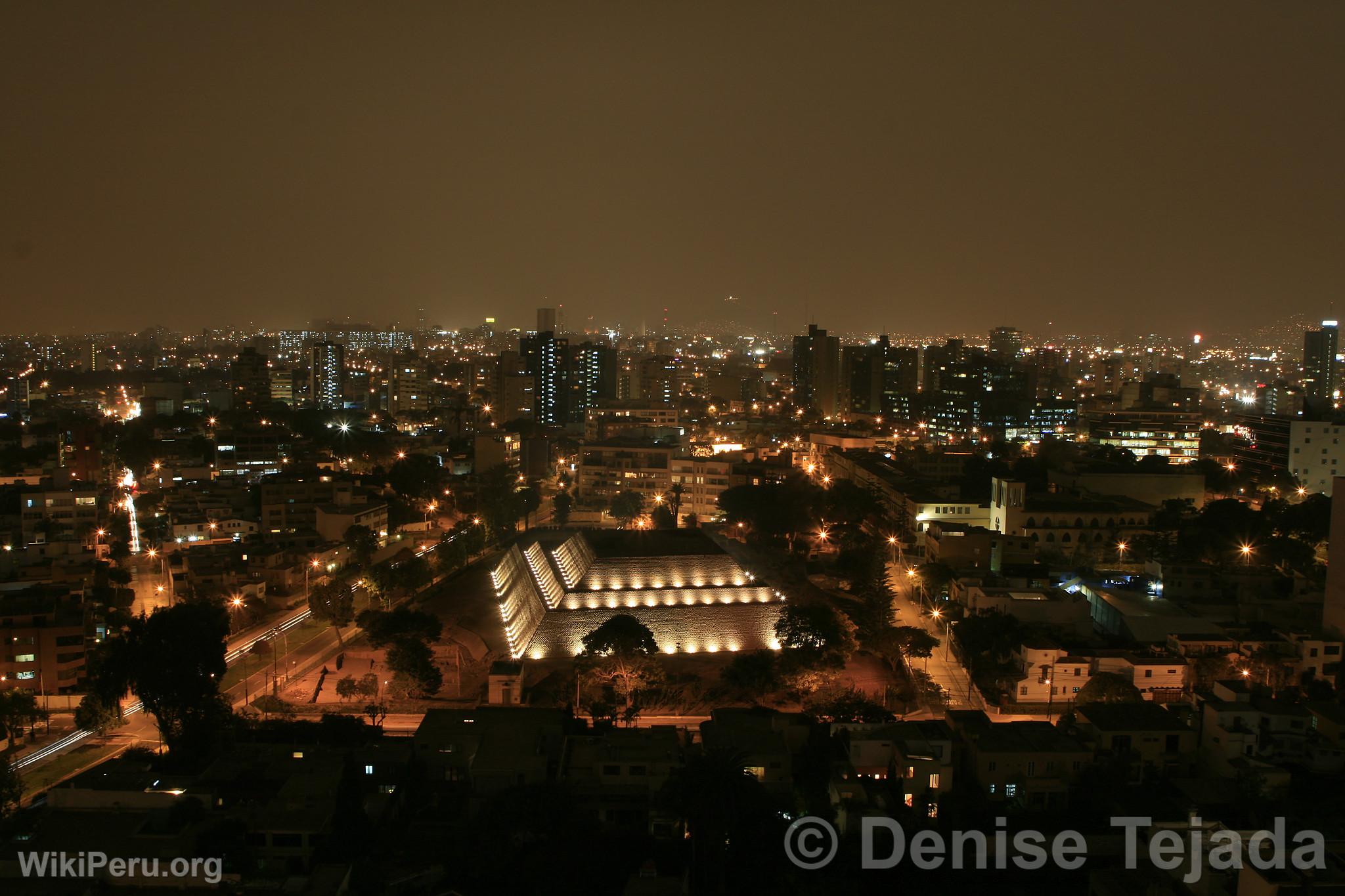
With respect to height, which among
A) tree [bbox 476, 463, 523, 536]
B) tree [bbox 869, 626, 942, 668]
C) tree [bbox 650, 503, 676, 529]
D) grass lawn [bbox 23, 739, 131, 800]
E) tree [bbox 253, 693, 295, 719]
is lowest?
grass lawn [bbox 23, 739, 131, 800]

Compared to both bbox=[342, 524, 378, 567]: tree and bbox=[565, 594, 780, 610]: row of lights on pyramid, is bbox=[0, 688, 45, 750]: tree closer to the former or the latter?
bbox=[565, 594, 780, 610]: row of lights on pyramid

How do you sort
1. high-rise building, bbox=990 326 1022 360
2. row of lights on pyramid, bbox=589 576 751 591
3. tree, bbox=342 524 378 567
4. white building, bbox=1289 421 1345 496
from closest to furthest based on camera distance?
row of lights on pyramid, bbox=589 576 751 591, tree, bbox=342 524 378 567, white building, bbox=1289 421 1345 496, high-rise building, bbox=990 326 1022 360

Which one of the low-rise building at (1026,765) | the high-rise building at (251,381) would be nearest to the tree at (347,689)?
the low-rise building at (1026,765)

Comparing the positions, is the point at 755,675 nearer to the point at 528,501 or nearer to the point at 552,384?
the point at 528,501

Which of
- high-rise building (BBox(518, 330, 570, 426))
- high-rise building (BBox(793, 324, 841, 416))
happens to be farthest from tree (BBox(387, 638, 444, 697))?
high-rise building (BBox(793, 324, 841, 416))

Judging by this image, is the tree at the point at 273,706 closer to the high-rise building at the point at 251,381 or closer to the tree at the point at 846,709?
the tree at the point at 846,709

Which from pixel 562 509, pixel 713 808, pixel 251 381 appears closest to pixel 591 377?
pixel 251 381

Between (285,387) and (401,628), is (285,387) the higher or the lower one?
the higher one
